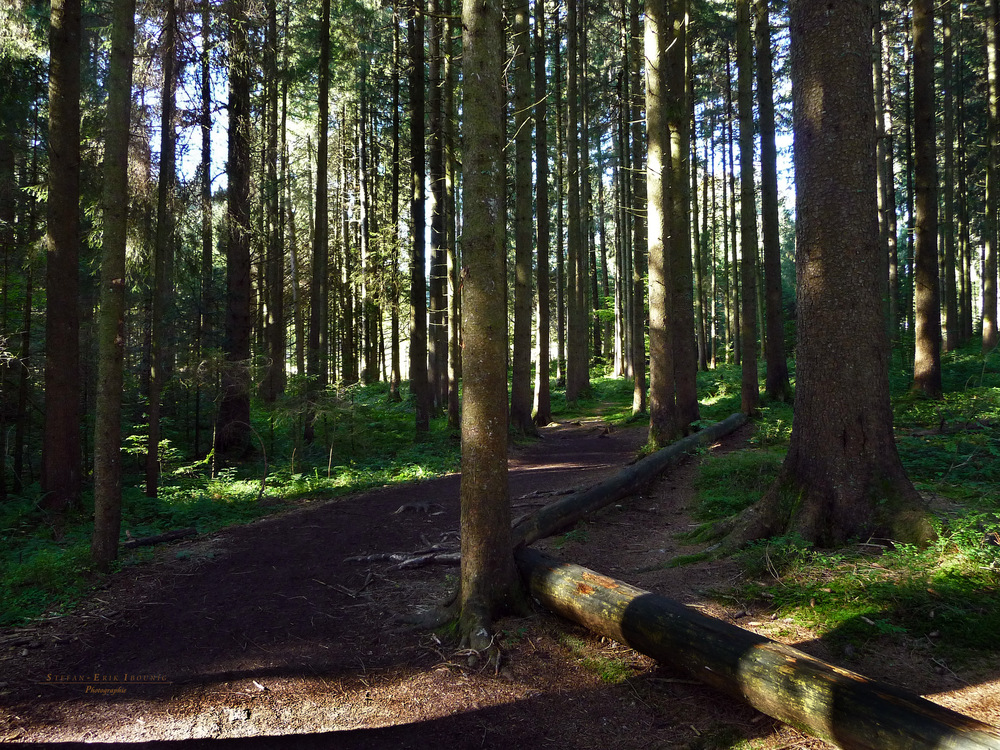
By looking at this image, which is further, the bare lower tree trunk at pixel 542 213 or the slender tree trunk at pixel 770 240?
the bare lower tree trunk at pixel 542 213

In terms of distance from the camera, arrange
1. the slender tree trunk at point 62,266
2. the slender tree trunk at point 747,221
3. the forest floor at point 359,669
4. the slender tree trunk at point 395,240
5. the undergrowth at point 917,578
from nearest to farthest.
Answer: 1. the forest floor at point 359,669
2. the undergrowth at point 917,578
3. the slender tree trunk at point 62,266
4. the slender tree trunk at point 747,221
5. the slender tree trunk at point 395,240

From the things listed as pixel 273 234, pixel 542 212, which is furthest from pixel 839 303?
pixel 273 234

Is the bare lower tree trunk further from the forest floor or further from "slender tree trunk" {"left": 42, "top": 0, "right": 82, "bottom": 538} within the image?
the forest floor

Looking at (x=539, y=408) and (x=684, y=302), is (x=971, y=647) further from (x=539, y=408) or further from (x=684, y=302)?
(x=539, y=408)

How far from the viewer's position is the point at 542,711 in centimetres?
367

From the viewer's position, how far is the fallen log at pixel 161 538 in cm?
733

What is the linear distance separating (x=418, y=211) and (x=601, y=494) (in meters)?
11.0

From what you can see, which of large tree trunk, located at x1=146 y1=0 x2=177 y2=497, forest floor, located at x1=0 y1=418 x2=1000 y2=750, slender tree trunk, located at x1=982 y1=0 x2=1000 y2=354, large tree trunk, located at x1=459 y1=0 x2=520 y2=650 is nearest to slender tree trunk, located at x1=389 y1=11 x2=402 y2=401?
large tree trunk, located at x1=146 y1=0 x2=177 y2=497

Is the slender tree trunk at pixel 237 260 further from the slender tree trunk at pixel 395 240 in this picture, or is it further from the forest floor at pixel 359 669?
the forest floor at pixel 359 669

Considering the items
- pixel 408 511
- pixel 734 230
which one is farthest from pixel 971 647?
pixel 734 230

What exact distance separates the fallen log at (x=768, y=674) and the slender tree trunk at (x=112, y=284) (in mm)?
5149

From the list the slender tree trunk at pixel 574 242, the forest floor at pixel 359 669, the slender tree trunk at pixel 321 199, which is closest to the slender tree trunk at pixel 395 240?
the slender tree trunk at pixel 321 199

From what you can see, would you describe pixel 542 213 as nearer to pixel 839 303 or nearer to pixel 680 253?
pixel 680 253

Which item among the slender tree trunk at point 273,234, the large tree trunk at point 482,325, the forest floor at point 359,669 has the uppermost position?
the slender tree trunk at point 273,234
